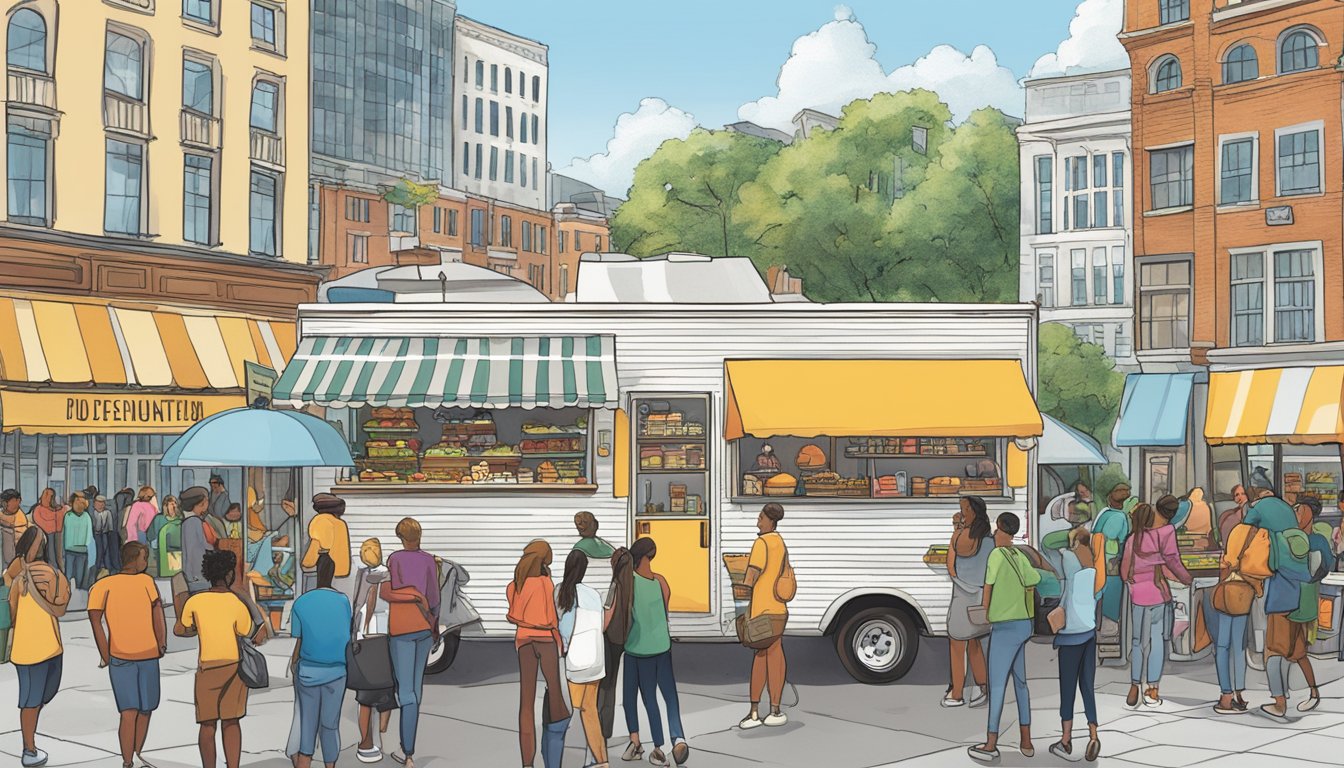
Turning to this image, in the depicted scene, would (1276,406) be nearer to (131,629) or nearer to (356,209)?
(131,629)

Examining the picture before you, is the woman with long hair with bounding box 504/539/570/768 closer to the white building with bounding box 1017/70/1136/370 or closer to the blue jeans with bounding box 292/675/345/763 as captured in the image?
the blue jeans with bounding box 292/675/345/763

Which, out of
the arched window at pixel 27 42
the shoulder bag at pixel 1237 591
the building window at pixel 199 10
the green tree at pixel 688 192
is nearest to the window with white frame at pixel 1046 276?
the green tree at pixel 688 192

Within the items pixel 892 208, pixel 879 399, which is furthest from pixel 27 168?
pixel 892 208

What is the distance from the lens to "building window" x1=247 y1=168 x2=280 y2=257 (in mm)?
31544

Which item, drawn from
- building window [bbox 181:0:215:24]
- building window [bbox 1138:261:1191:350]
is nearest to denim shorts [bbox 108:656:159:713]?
building window [bbox 181:0:215:24]

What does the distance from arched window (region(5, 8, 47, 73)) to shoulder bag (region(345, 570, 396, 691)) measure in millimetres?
20118

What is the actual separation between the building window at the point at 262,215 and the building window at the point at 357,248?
52852 millimetres

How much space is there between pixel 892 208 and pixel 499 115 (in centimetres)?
6991

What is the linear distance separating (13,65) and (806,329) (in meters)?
18.3

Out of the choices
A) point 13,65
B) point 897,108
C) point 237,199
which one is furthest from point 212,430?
point 897,108

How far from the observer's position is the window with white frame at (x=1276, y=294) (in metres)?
32.4

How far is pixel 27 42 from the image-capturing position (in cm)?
2666

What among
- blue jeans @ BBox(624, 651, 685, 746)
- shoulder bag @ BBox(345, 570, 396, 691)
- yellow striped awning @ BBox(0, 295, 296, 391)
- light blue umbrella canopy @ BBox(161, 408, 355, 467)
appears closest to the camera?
shoulder bag @ BBox(345, 570, 396, 691)

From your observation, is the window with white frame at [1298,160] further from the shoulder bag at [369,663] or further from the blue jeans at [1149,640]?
the shoulder bag at [369,663]
